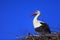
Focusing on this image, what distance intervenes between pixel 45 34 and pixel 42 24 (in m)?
0.47

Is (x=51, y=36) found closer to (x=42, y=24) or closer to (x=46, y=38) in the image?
(x=46, y=38)

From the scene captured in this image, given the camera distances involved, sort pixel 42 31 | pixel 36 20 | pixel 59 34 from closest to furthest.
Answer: pixel 59 34
pixel 42 31
pixel 36 20

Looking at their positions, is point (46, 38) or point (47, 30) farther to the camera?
point (47, 30)

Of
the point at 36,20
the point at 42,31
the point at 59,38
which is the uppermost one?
the point at 36,20

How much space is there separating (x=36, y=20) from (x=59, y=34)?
834 millimetres

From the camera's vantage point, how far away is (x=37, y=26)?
15.3ft

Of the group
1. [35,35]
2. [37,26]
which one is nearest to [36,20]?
[37,26]

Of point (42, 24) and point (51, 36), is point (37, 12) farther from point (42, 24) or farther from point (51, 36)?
point (51, 36)

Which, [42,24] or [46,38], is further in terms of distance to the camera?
[42,24]

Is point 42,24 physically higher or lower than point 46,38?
higher

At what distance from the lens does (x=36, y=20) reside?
4758 millimetres

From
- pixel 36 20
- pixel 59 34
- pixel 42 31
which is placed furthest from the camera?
pixel 36 20

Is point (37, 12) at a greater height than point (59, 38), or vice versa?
point (37, 12)

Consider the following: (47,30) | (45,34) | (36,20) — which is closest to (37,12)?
(36,20)
